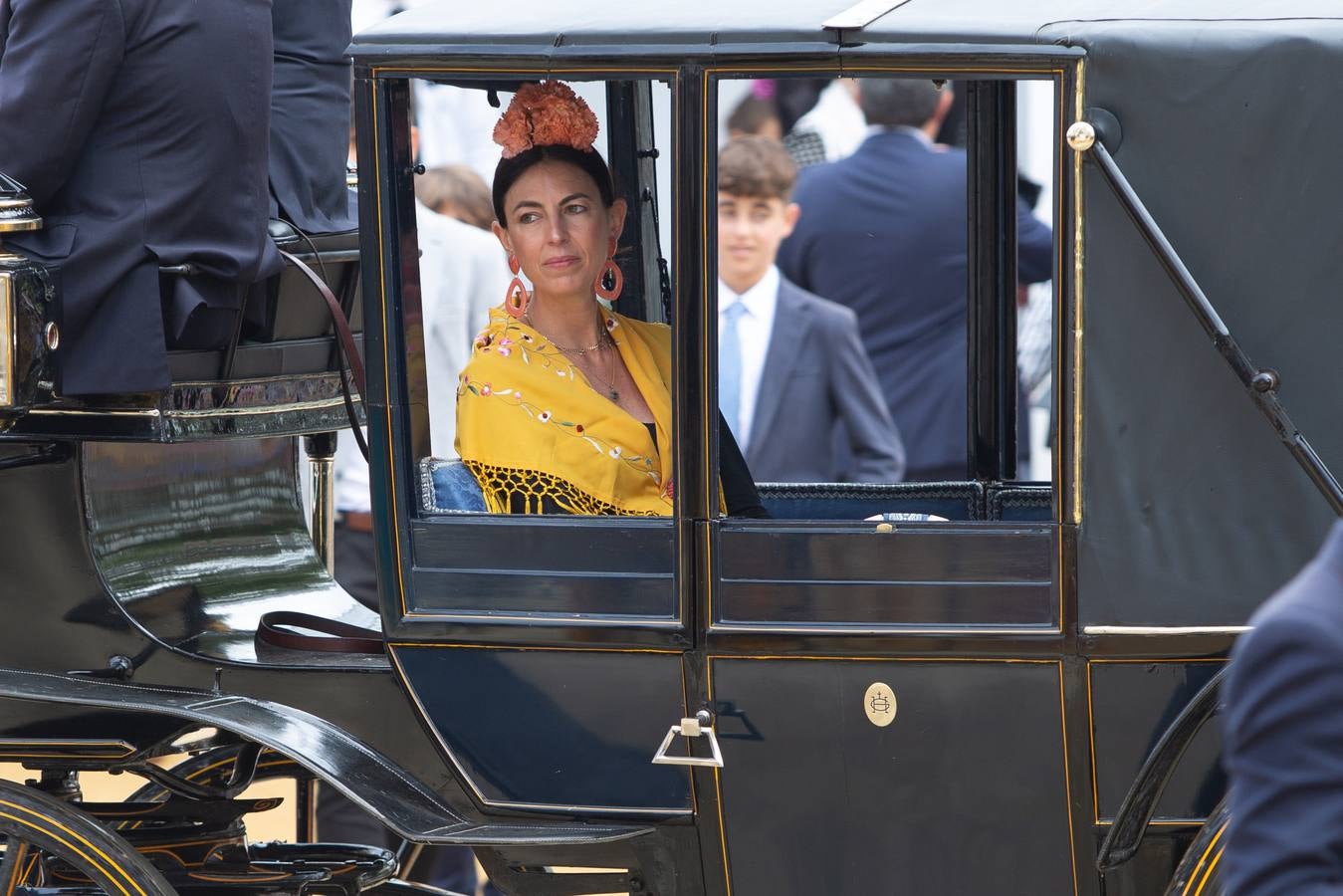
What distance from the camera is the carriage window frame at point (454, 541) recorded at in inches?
120

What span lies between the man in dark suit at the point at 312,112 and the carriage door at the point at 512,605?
74 cm

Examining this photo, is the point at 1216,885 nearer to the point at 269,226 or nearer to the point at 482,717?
the point at 482,717

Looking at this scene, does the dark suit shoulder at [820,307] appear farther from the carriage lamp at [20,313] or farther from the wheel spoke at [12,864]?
the wheel spoke at [12,864]

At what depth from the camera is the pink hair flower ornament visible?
10.9ft

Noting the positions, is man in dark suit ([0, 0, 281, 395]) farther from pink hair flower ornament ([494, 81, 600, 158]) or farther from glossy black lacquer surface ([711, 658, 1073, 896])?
glossy black lacquer surface ([711, 658, 1073, 896])

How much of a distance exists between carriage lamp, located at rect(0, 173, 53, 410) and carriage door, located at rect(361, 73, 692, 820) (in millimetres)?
532

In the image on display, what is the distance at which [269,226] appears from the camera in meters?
3.68

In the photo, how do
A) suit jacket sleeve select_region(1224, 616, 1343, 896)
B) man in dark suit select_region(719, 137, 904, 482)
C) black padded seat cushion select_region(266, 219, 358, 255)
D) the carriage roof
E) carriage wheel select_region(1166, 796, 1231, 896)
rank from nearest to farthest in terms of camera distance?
1. suit jacket sleeve select_region(1224, 616, 1343, 896)
2. carriage wheel select_region(1166, 796, 1231, 896)
3. the carriage roof
4. black padded seat cushion select_region(266, 219, 358, 255)
5. man in dark suit select_region(719, 137, 904, 482)

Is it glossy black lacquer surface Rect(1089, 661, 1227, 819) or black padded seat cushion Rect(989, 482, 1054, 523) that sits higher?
black padded seat cushion Rect(989, 482, 1054, 523)

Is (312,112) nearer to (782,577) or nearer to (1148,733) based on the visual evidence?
(782,577)

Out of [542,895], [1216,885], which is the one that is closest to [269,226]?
[542,895]

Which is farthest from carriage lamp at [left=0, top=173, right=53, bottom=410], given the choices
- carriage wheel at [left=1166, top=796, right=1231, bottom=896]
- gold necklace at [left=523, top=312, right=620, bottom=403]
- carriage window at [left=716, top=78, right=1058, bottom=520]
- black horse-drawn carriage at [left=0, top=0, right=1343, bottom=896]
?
carriage window at [left=716, top=78, right=1058, bottom=520]

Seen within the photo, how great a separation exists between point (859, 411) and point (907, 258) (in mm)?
528

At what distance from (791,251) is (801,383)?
0.58m
